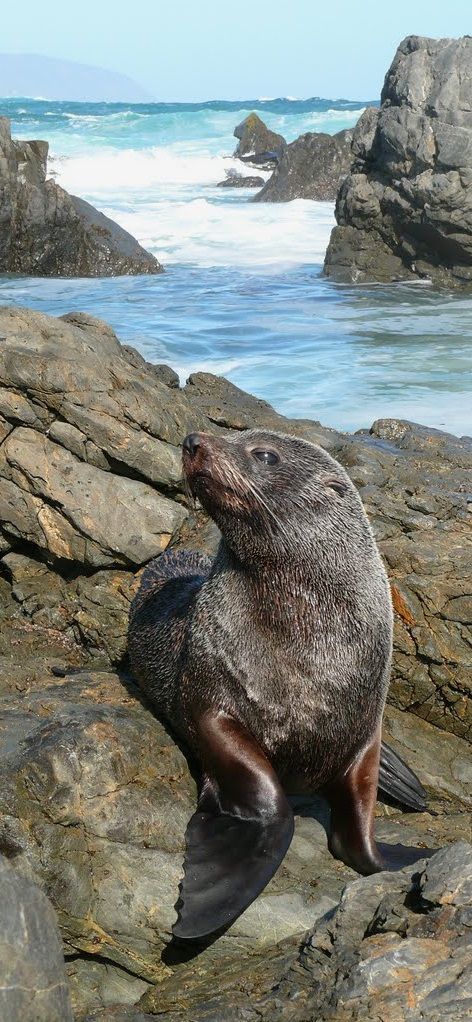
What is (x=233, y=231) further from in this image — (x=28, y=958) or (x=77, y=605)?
(x=28, y=958)

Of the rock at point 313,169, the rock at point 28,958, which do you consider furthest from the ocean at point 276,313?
the rock at point 28,958

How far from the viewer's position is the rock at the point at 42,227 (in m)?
25.0

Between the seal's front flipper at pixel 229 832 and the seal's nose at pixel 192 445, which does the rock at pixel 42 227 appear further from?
the seal's front flipper at pixel 229 832

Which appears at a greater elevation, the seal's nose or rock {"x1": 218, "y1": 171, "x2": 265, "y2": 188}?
the seal's nose

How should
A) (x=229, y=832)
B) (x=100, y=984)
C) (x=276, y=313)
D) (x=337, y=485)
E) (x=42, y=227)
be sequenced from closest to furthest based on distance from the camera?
1. (x=100, y=984)
2. (x=229, y=832)
3. (x=337, y=485)
4. (x=276, y=313)
5. (x=42, y=227)

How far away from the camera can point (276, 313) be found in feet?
72.6

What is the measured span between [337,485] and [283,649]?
0.83m

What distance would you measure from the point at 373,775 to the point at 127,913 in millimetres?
1349

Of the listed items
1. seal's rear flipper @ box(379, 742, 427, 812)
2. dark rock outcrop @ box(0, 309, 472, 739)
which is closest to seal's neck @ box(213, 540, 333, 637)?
seal's rear flipper @ box(379, 742, 427, 812)

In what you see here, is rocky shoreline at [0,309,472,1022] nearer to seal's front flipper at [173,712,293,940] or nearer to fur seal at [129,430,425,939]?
seal's front flipper at [173,712,293,940]

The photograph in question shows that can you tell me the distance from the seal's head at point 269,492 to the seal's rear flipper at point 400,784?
1161 mm

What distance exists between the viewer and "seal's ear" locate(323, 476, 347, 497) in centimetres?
548

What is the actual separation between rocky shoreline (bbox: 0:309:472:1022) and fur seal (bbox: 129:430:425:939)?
0.72ft

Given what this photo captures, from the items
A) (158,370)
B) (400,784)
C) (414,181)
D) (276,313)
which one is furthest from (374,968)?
(414,181)
